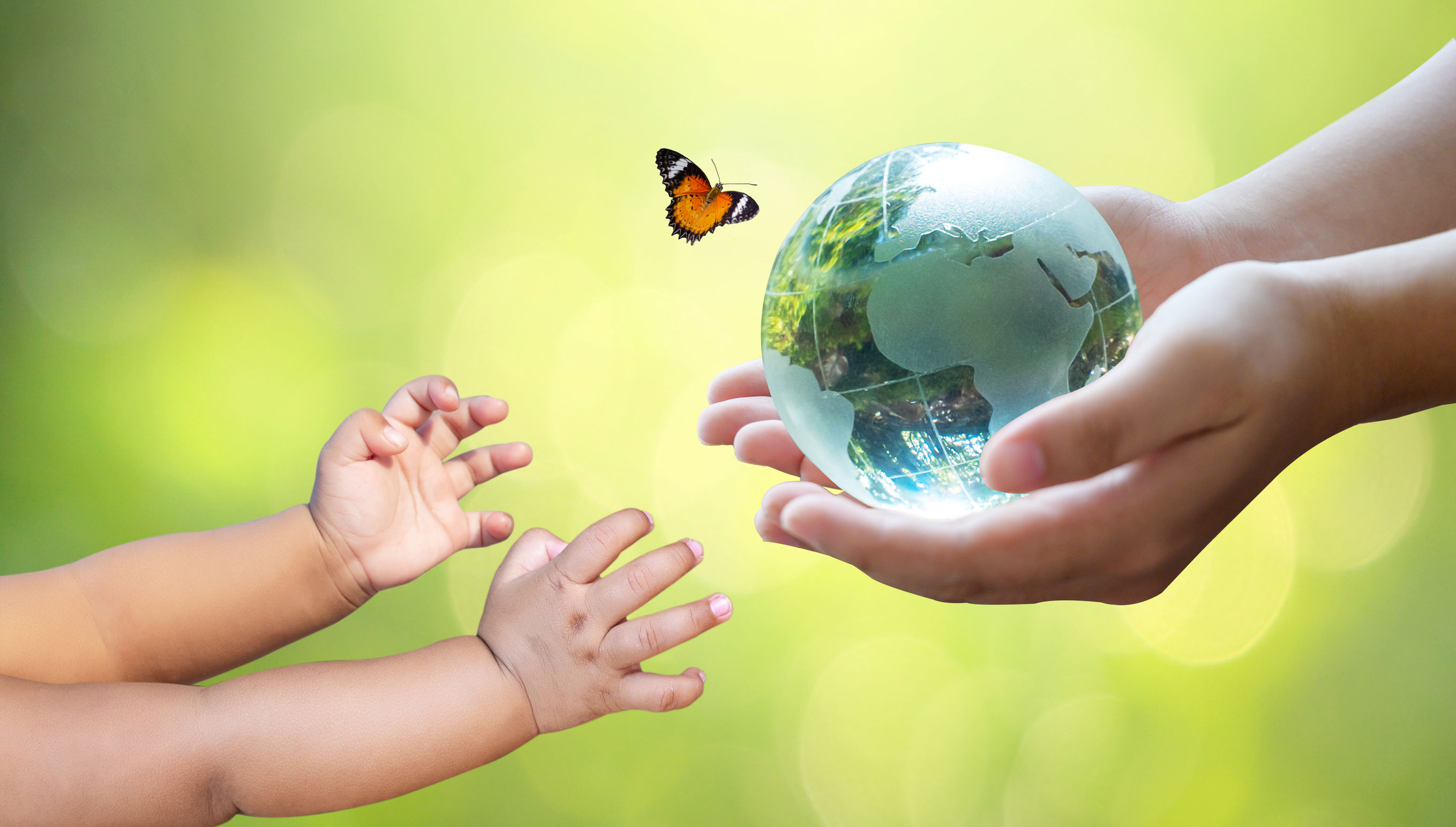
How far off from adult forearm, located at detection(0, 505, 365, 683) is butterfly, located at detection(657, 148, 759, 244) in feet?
3.93

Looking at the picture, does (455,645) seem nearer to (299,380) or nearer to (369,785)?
(369,785)

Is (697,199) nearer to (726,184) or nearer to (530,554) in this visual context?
(726,184)

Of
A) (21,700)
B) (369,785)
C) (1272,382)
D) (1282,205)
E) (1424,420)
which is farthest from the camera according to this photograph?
(1424,420)

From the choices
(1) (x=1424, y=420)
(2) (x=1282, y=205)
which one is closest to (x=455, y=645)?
(2) (x=1282, y=205)

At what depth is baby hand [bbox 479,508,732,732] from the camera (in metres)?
1.54

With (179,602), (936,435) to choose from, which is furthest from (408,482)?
(936,435)

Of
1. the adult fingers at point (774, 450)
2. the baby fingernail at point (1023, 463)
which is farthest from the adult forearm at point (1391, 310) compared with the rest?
the adult fingers at point (774, 450)

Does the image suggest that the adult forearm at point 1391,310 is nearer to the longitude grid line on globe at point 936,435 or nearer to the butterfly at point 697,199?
the longitude grid line on globe at point 936,435

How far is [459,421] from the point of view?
77.7 inches

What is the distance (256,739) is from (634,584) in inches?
26.7

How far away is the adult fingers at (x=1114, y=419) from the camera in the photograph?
75 centimetres

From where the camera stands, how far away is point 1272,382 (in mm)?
824

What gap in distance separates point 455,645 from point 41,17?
2.41 metres

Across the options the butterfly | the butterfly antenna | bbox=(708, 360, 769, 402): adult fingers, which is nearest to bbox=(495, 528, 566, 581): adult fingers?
bbox=(708, 360, 769, 402): adult fingers
